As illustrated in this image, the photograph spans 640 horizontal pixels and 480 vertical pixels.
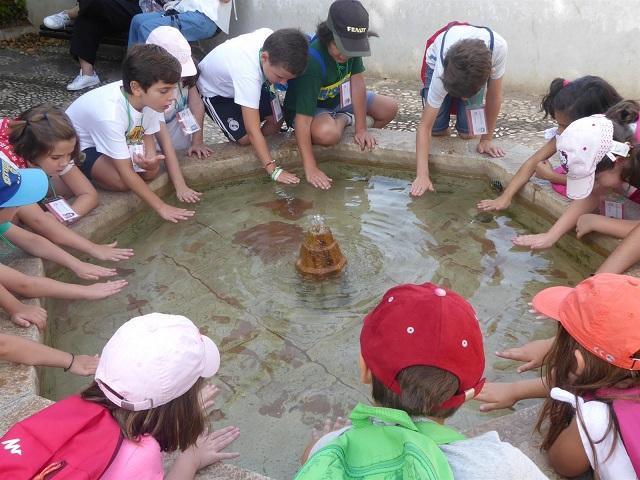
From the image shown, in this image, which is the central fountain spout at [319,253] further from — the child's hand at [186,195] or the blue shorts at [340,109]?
the blue shorts at [340,109]

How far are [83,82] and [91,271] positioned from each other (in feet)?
12.5

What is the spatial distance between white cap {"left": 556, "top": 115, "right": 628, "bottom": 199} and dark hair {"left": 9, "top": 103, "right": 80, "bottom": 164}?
7.75ft

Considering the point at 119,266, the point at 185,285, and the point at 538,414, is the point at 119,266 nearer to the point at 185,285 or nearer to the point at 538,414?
the point at 185,285

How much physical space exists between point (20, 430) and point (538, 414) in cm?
153

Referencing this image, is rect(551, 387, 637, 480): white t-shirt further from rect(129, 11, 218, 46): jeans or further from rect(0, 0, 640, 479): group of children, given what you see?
rect(129, 11, 218, 46): jeans

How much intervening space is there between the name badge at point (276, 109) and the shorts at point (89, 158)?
122 cm

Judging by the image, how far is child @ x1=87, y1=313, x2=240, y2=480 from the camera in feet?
4.82

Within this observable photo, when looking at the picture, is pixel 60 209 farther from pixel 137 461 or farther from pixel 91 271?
pixel 137 461

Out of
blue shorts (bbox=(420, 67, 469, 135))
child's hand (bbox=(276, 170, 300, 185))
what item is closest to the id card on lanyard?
child's hand (bbox=(276, 170, 300, 185))

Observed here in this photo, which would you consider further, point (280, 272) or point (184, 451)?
point (280, 272)

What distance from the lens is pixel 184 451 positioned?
172cm

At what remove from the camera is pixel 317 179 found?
3.88 m

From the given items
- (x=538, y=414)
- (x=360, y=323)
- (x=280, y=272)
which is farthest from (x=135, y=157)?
(x=538, y=414)

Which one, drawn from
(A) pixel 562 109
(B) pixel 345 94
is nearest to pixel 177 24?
(B) pixel 345 94
